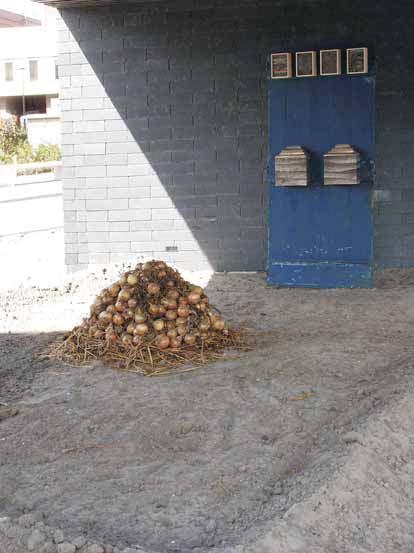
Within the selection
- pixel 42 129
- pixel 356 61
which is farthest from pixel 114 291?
pixel 42 129

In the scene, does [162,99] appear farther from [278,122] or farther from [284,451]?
[284,451]

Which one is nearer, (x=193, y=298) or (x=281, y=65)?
(x=193, y=298)

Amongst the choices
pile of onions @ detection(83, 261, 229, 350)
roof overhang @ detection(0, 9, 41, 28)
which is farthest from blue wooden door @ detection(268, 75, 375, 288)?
roof overhang @ detection(0, 9, 41, 28)

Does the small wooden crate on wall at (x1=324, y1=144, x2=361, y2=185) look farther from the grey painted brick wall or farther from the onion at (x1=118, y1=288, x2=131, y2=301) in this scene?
the onion at (x1=118, y1=288, x2=131, y2=301)

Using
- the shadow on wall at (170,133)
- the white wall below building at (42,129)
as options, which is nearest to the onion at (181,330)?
the shadow on wall at (170,133)

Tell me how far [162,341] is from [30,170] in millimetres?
21388

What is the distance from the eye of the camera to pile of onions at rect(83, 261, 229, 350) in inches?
261

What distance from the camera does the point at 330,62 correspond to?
28.6 ft

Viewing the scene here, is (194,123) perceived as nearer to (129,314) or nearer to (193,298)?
(193,298)

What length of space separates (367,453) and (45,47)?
41375mm

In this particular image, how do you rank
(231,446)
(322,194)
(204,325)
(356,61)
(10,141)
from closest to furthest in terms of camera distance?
(231,446)
(204,325)
(356,61)
(322,194)
(10,141)

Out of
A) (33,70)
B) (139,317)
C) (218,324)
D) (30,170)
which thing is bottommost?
(218,324)

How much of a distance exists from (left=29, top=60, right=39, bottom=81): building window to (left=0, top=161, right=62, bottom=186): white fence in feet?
52.5

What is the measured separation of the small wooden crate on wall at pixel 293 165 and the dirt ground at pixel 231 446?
1.93 m
